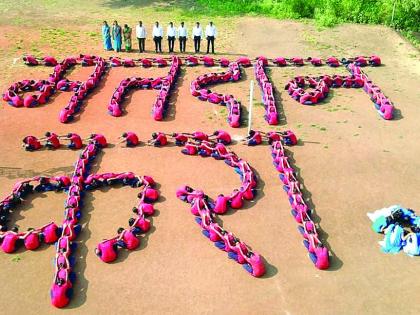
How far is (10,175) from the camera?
47.4 feet

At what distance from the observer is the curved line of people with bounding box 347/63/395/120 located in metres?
17.8

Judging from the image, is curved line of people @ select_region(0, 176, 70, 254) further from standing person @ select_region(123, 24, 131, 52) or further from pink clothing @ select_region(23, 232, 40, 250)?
standing person @ select_region(123, 24, 131, 52)

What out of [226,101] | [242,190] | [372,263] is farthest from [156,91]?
[372,263]

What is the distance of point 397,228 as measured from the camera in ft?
38.9

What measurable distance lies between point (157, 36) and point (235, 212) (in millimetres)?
12461

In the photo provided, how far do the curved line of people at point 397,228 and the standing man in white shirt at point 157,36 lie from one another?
13.8 meters

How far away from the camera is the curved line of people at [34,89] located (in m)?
18.3

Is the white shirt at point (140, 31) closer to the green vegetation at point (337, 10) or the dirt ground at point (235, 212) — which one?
the dirt ground at point (235, 212)

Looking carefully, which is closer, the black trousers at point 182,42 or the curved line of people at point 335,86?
the curved line of people at point 335,86

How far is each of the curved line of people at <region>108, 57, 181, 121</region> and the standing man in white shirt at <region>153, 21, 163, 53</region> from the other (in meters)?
1.99

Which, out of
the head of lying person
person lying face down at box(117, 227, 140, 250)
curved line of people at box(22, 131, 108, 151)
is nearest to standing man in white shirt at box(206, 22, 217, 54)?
curved line of people at box(22, 131, 108, 151)

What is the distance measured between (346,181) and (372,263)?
11.2ft

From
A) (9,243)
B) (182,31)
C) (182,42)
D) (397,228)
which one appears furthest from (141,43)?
(397,228)

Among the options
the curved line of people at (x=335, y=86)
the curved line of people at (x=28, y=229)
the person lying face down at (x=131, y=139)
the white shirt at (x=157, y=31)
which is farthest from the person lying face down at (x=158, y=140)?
the white shirt at (x=157, y=31)
